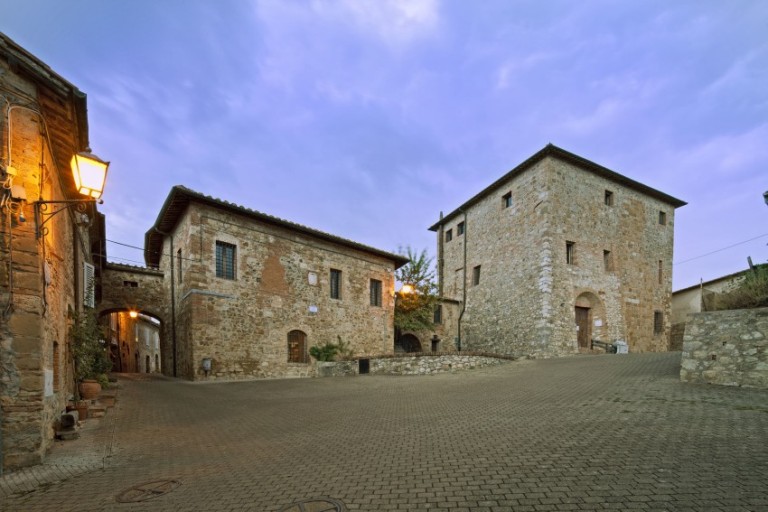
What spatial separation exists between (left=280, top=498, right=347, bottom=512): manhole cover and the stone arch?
18.3 m

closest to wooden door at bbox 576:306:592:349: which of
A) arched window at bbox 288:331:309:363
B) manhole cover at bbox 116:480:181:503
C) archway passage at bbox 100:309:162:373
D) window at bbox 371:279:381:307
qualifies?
window at bbox 371:279:381:307

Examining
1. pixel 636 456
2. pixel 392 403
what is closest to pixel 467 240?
pixel 392 403

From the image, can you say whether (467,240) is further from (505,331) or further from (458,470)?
(458,470)

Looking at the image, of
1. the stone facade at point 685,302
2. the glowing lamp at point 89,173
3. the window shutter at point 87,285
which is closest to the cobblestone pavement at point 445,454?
the glowing lamp at point 89,173

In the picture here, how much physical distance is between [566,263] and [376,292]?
31.3 feet

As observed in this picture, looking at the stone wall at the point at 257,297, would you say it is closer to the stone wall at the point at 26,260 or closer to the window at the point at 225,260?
the window at the point at 225,260

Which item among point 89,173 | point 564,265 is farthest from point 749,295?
point 89,173

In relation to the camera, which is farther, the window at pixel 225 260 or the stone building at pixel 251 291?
the window at pixel 225 260

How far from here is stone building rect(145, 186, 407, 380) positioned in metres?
13.7

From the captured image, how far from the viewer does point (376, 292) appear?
779 inches

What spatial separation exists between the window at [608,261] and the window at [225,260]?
718 inches

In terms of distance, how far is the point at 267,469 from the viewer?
439cm

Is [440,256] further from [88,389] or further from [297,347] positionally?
[88,389]

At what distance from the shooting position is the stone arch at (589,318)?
1888 cm
